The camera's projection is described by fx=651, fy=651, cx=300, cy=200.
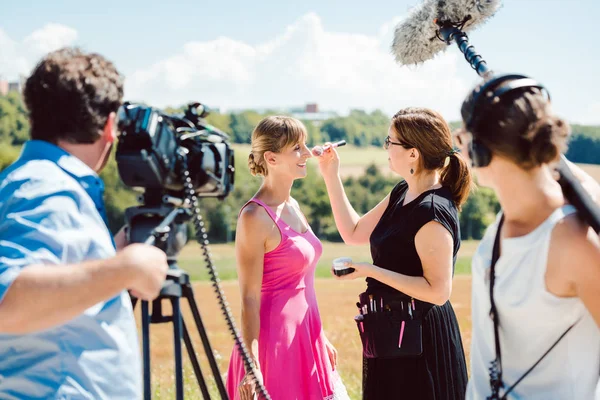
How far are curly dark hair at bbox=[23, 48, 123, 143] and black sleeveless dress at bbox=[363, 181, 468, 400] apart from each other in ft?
5.58

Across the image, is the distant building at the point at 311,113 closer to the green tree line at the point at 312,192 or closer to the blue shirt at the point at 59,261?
the green tree line at the point at 312,192

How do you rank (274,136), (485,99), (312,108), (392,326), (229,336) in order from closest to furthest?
(485,99) < (392,326) < (274,136) < (229,336) < (312,108)

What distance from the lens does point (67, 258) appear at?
1.58m

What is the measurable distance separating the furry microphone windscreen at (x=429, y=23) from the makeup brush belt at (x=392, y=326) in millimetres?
1172

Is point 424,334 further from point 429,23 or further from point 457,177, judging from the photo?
point 429,23

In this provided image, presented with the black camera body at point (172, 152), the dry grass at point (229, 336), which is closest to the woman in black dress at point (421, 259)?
the dry grass at point (229, 336)

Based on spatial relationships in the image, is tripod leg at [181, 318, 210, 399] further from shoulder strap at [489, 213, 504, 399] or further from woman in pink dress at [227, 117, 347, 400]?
woman in pink dress at [227, 117, 347, 400]

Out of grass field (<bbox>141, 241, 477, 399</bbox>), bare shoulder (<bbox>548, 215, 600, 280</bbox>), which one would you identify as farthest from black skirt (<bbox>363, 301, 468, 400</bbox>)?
grass field (<bbox>141, 241, 477, 399</bbox>)

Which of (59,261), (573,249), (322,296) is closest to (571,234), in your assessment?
(573,249)

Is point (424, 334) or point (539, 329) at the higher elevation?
point (539, 329)

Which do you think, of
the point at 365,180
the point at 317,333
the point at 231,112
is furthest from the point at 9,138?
the point at 317,333

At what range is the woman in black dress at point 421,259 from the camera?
117 inches

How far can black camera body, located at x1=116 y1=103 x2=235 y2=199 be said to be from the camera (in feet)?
5.93

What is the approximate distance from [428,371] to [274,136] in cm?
142
